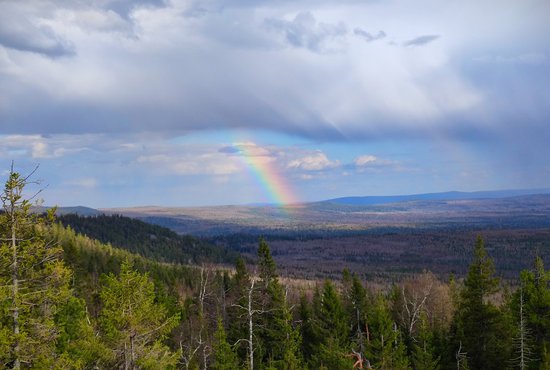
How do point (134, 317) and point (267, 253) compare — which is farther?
point (267, 253)

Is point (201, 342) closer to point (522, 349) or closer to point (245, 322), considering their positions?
point (245, 322)

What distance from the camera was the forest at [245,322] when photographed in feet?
62.3

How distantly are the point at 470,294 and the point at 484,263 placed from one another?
336 centimetres

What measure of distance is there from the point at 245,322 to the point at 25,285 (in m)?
26.1

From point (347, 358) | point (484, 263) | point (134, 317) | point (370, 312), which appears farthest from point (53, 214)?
point (370, 312)

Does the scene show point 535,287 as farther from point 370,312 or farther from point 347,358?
point 347,358

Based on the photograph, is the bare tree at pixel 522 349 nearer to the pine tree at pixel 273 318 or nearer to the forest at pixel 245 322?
the forest at pixel 245 322

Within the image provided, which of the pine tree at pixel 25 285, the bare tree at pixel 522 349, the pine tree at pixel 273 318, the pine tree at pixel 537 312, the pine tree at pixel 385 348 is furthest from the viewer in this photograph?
the pine tree at pixel 537 312

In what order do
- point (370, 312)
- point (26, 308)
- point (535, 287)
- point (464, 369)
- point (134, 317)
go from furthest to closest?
point (370, 312), point (535, 287), point (464, 369), point (134, 317), point (26, 308)

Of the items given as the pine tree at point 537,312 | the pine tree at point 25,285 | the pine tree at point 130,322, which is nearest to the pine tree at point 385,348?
the pine tree at point 537,312

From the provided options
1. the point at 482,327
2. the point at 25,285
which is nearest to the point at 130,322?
the point at 25,285

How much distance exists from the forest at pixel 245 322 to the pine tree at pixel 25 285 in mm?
40

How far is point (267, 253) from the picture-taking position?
48188 millimetres

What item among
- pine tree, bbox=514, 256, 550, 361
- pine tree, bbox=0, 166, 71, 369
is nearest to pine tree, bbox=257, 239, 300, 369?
pine tree, bbox=514, 256, 550, 361
